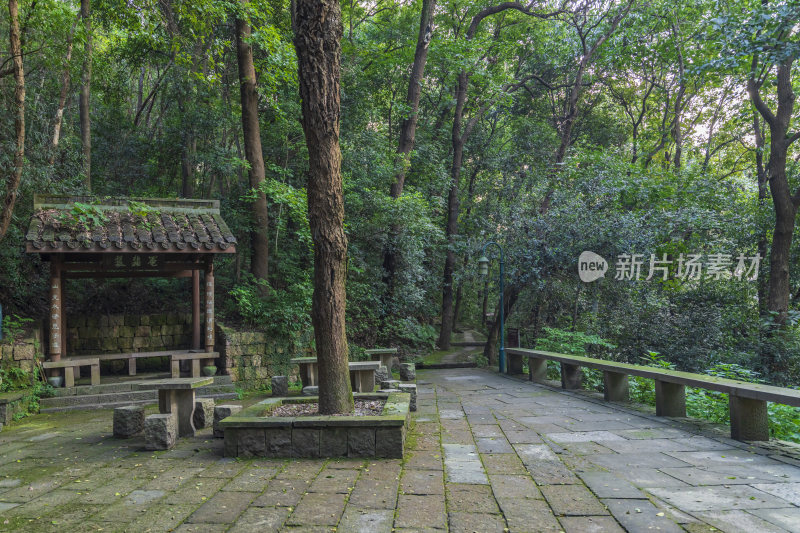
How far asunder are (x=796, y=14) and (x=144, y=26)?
36.5 ft

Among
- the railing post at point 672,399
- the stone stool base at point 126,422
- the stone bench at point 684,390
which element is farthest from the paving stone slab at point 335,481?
the railing post at point 672,399

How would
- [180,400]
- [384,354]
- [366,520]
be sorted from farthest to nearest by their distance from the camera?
[384,354], [180,400], [366,520]

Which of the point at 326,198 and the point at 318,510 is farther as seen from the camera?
the point at 326,198

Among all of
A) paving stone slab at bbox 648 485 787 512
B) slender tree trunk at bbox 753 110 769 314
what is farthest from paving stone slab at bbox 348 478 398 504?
slender tree trunk at bbox 753 110 769 314

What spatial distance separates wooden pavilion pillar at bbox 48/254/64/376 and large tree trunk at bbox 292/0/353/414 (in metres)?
5.89

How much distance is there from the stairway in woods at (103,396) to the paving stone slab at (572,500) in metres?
6.73

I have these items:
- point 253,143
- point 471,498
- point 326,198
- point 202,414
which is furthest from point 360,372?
point 253,143

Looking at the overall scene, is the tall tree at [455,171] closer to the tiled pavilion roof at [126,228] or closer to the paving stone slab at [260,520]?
the tiled pavilion roof at [126,228]

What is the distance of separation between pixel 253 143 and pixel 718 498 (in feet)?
33.2

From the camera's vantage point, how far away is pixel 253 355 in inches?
400

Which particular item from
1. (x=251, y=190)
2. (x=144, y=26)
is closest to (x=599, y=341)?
(x=251, y=190)

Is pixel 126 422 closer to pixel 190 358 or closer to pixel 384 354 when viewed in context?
pixel 190 358

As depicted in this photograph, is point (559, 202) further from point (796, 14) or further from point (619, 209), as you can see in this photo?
point (796, 14)

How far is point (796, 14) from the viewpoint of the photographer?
8664 millimetres
